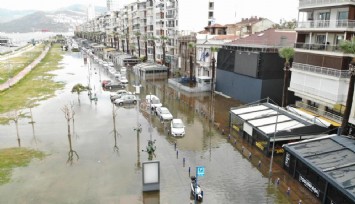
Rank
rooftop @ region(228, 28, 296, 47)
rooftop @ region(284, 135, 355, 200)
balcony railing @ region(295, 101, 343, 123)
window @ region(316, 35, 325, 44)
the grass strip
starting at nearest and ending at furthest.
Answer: rooftop @ region(284, 135, 355, 200), the grass strip, balcony railing @ region(295, 101, 343, 123), window @ region(316, 35, 325, 44), rooftop @ region(228, 28, 296, 47)

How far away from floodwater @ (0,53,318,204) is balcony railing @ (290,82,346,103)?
11626mm

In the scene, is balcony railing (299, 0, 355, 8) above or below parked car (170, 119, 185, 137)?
above

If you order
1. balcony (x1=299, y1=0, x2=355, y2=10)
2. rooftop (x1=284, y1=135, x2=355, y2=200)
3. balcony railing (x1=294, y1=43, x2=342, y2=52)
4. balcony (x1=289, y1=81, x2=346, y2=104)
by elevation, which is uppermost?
balcony (x1=299, y1=0, x2=355, y2=10)

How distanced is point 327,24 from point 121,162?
102 feet

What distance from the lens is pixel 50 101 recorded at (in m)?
59.6

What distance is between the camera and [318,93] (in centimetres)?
3912

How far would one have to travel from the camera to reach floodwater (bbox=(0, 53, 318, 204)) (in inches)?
1009

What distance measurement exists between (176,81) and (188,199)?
52508 mm

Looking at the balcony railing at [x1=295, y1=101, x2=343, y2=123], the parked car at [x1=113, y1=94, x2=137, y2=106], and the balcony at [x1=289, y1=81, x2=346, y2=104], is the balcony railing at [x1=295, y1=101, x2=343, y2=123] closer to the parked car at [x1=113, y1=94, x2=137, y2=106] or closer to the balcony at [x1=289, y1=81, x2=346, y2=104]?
the balcony at [x1=289, y1=81, x2=346, y2=104]

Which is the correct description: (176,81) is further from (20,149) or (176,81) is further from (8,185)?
(8,185)

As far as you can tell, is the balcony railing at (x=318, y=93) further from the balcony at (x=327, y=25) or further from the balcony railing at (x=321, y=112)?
the balcony at (x=327, y=25)

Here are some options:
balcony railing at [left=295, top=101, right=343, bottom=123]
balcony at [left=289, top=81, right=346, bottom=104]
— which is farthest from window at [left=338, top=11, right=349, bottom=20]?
balcony railing at [left=295, top=101, right=343, bottom=123]

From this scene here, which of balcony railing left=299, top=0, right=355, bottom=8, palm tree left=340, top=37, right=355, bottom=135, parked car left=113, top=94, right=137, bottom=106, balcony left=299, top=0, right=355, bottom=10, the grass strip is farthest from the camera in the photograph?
parked car left=113, top=94, right=137, bottom=106

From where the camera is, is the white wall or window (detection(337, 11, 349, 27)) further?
the white wall
